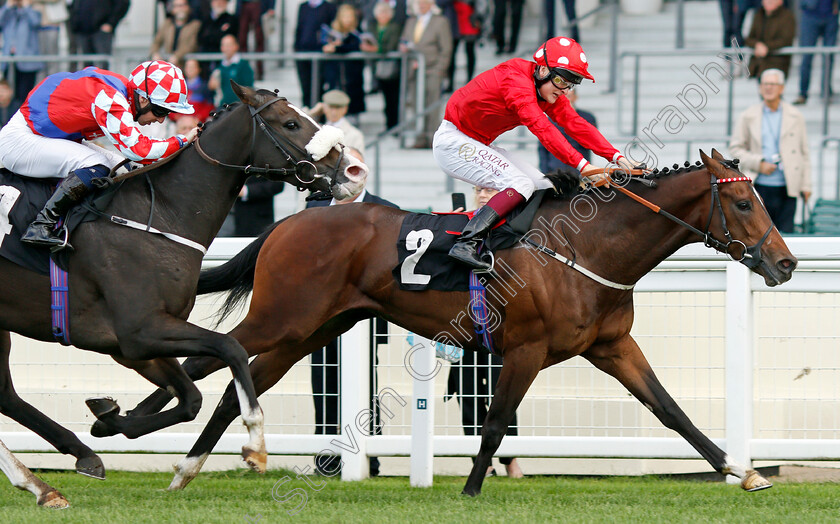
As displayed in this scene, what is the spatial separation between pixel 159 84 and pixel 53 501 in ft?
6.00

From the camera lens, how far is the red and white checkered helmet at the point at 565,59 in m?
5.31

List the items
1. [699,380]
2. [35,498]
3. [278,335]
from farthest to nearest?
[699,380] < [278,335] < [35,498]

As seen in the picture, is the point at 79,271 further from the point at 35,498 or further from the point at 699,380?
the point at 699,380

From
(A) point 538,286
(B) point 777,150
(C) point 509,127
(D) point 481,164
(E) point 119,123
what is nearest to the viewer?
(E) point 119,123

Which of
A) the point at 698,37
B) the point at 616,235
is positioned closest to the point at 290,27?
the point at 698,37

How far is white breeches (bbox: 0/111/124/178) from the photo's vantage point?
4902mm

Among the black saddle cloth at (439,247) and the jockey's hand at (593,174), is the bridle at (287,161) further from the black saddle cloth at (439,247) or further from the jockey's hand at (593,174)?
the jockey's hand at (593,174)

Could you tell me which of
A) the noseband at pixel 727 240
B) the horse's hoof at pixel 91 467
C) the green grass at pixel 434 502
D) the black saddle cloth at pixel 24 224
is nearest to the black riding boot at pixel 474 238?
the noseband at pixel 727 240

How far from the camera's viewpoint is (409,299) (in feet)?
17.9

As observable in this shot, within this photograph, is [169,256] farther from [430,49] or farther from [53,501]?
[430,49]

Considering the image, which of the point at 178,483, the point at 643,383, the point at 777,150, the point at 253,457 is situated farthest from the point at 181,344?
the point at 777,150

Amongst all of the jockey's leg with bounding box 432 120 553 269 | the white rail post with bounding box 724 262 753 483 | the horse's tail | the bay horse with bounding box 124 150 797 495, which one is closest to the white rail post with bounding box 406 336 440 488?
the bay horse with bounding box 124 150 797 495

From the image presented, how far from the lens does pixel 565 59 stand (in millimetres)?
5309

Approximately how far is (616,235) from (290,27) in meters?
9.11
